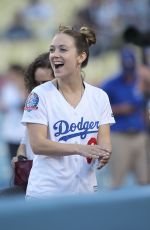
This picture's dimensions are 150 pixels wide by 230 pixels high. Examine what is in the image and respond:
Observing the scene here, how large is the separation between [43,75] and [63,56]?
75 centimetres

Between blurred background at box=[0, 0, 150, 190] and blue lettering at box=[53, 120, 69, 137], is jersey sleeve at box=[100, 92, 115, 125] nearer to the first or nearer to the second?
blue lettering at box=[53, 120, 69, 137]

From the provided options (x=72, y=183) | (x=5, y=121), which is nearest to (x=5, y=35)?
(x=5, y=121)

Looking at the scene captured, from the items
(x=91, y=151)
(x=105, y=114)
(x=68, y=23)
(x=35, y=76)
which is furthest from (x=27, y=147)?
(x=68, y=23)

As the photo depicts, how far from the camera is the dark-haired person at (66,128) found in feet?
16.2

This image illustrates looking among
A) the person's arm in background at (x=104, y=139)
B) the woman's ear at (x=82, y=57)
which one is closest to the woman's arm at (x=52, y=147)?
the person's arm in background at (x=104, y=139)

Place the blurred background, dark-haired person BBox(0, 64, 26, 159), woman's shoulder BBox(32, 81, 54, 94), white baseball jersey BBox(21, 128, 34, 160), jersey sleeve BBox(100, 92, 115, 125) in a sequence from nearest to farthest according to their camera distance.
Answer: woman's shoulder BBox(32, 81, 54, 94), jersey sleeve BBox(100, 92, 115, 125), white baseball jersey BBox(21, 128, 34, 160), dark-haired person BBox(0, 64, 26, 159), the blurred background

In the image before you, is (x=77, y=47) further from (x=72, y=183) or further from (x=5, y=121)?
(x=5, y=121)

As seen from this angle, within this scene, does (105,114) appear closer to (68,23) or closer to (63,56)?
(63,56)

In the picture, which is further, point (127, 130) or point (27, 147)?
point (127, 130)

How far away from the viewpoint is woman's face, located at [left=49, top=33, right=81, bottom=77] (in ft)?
16.8

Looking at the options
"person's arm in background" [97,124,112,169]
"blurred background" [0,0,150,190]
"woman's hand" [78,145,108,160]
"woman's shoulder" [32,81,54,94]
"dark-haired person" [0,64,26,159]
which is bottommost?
"woman's hand" [78,145,108,160]

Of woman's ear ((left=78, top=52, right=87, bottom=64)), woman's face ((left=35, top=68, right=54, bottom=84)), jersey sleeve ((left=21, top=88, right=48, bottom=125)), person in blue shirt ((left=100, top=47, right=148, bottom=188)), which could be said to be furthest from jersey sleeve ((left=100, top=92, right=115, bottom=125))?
person in blue shirt ((left=100, top=47, right=148, bottom=188))

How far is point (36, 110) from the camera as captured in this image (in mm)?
4973

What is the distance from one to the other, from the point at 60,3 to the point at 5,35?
0.96 meters
